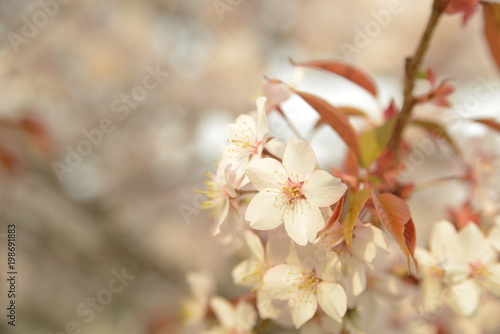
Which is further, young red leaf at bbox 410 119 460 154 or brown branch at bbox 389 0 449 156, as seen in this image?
young red leaf at bbox 410 119 460 154

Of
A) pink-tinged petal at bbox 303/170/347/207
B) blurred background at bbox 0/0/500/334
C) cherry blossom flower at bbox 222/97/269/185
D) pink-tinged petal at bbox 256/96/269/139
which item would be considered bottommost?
blurred background at bbox 0/0/500/334

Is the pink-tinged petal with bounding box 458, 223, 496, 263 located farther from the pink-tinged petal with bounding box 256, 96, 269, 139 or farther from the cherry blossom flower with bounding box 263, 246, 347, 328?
the pink-tinged petal with bounding box 256, 96, 269, 139

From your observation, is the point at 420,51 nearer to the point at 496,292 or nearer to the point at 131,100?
the point at 496,292

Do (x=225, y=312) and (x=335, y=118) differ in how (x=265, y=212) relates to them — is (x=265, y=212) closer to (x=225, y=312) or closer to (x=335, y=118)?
(x=335, y=118)

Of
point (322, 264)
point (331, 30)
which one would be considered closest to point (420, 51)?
point (322, 264)

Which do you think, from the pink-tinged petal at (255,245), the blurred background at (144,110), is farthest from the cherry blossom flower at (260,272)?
the blurred background at (144,110)

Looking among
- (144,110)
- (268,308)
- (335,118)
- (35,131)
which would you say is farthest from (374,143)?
(144,110)

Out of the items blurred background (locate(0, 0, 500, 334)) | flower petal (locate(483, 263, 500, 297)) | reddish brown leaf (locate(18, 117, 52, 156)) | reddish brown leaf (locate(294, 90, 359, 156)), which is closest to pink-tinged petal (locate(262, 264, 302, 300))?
reddish brown leaf (locate(294, 90, 359, 156))
